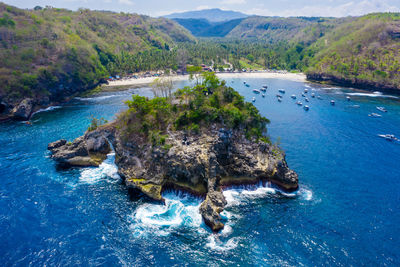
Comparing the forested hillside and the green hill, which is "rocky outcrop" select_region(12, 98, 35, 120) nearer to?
the forested hillside

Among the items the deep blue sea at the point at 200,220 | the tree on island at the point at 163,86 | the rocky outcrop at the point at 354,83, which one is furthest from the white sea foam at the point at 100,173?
the rocky outcrop at the point at 354,83

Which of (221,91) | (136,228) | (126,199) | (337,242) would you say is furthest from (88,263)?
(221,91)

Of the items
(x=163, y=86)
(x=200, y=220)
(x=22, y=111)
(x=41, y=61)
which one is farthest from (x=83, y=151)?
(x=41, y=61)

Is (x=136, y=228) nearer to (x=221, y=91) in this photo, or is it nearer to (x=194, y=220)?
(x=194, y=220)

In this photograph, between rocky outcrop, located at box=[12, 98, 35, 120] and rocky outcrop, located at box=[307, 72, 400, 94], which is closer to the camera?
rocky outcrop, located at box=[12, 98, 35, 120]

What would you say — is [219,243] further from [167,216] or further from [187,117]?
[187,117]

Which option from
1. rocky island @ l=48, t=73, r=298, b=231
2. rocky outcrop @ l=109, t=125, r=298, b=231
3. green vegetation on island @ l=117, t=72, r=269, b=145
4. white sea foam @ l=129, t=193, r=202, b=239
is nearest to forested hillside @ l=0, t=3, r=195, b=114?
rocky island @ l=48, t=73, r=298, b=231

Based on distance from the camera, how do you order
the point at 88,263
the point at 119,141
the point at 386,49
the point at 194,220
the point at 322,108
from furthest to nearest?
the point at 386,49
the point at 322,108
the point at 119,141
the point at 194,220
the point at 88,263
